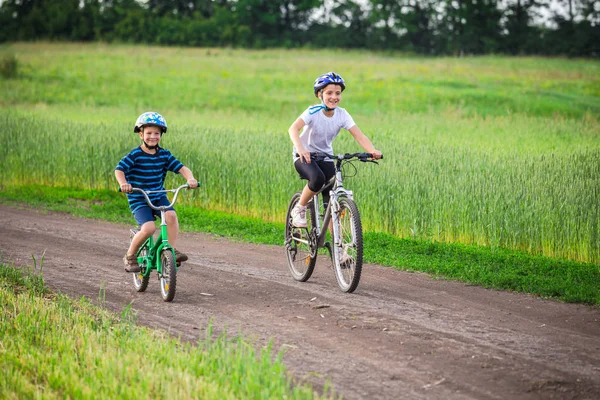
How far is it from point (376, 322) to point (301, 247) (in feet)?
8.17

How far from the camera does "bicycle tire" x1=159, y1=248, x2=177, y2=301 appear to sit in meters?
8.45

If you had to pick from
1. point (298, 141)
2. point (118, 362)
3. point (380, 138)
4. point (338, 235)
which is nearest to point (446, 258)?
point (338, 235)

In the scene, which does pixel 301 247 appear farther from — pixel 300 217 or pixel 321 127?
pixel 321 127

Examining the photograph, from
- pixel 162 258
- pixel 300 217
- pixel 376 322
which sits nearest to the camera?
pixel 376 322

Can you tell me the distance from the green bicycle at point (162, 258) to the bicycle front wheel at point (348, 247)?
1.72 metres

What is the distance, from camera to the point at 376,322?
7.66 metres

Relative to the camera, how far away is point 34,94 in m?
42.4

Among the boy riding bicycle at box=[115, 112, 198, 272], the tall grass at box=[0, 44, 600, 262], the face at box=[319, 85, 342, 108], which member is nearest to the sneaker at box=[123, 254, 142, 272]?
the boy riding bicycle at box=[115, 112, 198, 272]

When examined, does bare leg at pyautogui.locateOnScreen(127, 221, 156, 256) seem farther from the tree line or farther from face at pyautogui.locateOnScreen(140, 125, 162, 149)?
the tree line

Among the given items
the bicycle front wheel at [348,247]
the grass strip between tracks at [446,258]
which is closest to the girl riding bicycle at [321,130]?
the bicycle front wheel at [348,247]

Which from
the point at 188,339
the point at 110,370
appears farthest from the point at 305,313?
the point at 110,370

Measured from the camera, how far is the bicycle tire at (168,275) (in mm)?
8445

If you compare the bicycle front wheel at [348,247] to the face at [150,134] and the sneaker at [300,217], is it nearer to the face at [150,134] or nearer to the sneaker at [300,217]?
the sneaker at [300,217]

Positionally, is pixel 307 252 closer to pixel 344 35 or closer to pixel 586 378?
pixel 586 378
